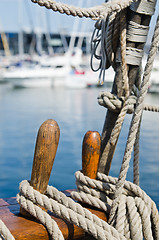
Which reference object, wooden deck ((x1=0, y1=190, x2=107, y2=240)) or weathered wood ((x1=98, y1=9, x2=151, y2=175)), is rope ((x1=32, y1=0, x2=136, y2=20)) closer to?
weathered wood ((x1=98, y1=9, x2=151, y2=175))

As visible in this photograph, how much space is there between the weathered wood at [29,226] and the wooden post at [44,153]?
0.05 m

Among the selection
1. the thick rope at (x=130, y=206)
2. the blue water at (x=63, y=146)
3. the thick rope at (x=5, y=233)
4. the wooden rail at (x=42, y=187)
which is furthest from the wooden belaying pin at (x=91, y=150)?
the blue water at (x=63, y=146)

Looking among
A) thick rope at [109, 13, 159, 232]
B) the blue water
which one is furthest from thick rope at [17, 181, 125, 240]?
the blue water

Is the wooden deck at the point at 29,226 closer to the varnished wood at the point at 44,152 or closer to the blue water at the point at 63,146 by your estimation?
the varnished wood at the point at 44,152

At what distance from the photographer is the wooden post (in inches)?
52.1

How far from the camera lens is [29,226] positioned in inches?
49.8

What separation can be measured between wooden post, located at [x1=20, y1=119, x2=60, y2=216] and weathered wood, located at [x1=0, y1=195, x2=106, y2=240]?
0.17 feet

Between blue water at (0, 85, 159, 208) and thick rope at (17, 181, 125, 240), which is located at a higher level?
thick rope at (17, 181, 125, 240)

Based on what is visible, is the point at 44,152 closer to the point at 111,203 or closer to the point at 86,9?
the point at 111,203

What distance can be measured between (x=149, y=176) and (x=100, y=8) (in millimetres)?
3807

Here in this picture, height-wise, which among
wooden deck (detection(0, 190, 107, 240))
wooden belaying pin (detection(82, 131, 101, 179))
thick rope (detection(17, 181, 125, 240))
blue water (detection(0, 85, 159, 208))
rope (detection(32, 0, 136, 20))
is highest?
rope (detection(32, 0, 136, 20))

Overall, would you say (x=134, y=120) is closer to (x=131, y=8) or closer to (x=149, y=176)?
(x=131, y=8)

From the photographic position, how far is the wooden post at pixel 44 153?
1.32 meters

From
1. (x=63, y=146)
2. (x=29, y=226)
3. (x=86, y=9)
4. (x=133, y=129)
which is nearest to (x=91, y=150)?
(x=133, y=129)
